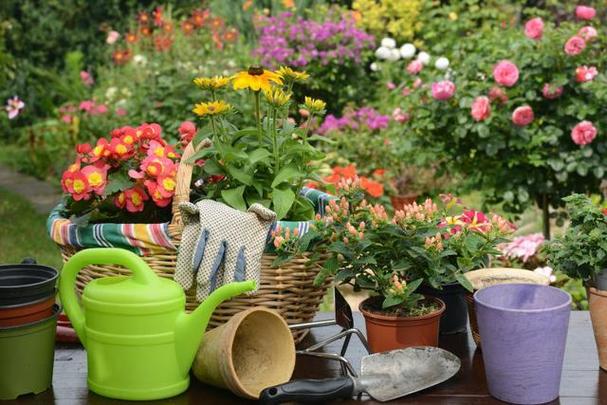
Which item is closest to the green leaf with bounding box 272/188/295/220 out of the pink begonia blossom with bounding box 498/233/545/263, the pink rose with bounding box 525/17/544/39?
the pink begonia blossom with bounding box 498/233/545/263

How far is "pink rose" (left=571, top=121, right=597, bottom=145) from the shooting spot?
12.0ft

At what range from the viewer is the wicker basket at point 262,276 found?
1.63m

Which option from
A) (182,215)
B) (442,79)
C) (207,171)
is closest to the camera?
(182,215)

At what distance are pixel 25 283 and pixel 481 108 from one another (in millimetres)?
2533

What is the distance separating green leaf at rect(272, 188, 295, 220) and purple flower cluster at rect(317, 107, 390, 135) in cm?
375

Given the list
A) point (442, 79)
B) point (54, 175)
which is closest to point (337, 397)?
point (442, 79)

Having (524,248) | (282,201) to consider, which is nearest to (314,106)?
(282,201)

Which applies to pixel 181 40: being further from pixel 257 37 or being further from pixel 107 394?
pixel 107 394

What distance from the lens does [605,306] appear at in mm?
1506

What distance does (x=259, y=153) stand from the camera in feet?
5.62

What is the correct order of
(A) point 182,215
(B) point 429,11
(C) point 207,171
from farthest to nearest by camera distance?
(B) point 429,11 → (C) point 207,171 → (A) point 182,215

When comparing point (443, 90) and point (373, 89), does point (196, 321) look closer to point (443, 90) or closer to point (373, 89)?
point (443, 90)

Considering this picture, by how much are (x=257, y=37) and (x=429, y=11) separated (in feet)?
4.31

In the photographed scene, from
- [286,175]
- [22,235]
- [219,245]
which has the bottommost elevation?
[22,235]
